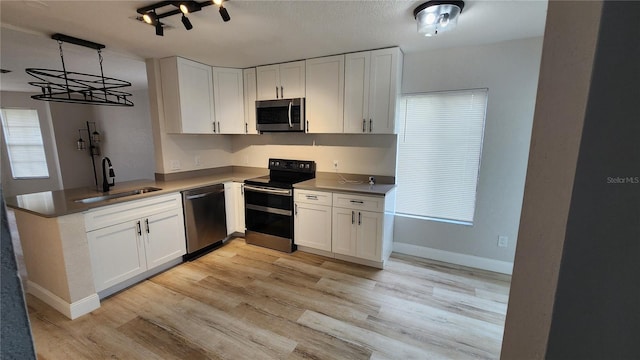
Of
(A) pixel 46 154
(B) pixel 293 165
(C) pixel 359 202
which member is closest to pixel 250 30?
(B) pixel 293 165

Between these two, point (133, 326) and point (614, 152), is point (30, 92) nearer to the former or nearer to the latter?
point (133, 326)

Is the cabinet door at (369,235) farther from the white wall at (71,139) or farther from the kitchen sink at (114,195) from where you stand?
the white wall at (71,139)

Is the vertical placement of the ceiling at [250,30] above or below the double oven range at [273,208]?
above

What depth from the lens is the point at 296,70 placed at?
3.33m

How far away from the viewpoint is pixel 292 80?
338 cm

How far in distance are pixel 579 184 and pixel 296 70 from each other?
3.22 metres

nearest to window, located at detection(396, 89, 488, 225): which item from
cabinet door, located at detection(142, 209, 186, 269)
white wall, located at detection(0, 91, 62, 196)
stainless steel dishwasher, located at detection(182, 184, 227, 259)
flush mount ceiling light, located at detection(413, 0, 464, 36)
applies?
flush mount ceiling light, located at detection(413, 0, 464, 36)

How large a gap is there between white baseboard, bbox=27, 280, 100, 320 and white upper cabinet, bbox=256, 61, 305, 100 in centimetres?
280

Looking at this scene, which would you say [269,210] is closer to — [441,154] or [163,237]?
[163,237]

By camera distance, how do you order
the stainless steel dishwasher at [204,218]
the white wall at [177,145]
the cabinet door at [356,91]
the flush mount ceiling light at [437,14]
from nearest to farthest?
1. the flush mount ceiling light at [437,14]
2. the cabinet door at [356,91]
3. the stainless steel dishwasher at [204,218]
4. the white wall at [177,145]

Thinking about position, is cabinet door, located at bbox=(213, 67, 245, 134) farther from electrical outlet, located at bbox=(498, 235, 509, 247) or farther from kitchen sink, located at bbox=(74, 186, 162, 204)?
electrical outlet, located at bbox=(498, 235, 509, 247)

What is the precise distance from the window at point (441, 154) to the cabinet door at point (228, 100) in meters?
2.21

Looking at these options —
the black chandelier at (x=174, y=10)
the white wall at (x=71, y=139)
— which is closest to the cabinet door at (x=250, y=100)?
the black chandelier at (x=174, y=10)

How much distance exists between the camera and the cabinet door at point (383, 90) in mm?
2854
